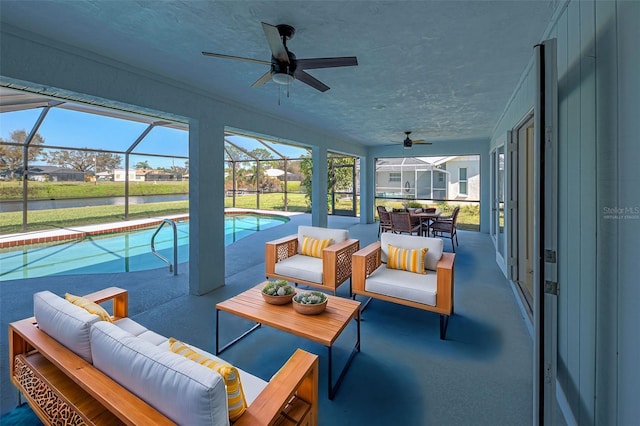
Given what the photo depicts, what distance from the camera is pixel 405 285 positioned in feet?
9.81

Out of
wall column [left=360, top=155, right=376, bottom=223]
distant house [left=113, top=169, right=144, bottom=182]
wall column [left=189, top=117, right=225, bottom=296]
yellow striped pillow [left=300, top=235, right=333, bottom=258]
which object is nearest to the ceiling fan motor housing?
wall column [left=189, top=117, right=225, bottom=296]

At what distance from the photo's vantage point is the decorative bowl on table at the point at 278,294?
2.51 m

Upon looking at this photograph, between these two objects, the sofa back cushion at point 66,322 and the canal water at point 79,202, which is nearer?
the sofa back cushion at point 66,322

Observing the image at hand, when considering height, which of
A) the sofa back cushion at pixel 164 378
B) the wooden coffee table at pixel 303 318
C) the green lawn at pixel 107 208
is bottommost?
the wooden coffee table at pixel 303 318

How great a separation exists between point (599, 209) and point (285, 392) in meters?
1.74

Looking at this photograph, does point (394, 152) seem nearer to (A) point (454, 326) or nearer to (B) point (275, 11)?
(A) point (454, 326)

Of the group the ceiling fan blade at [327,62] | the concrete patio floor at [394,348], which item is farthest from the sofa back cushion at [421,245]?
the ceiling fan blade at [327,62]

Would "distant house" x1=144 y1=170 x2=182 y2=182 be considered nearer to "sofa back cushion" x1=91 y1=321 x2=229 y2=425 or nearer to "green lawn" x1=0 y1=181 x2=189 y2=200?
"green lawn" x1=0 y1=181 x2=189 y2=200

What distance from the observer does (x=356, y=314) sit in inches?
98.2

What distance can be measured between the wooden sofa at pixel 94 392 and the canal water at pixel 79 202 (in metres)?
8.53

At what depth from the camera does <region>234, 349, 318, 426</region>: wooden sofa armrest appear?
3.84 feet

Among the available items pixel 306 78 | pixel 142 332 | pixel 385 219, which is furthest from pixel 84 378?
pixel 385 219

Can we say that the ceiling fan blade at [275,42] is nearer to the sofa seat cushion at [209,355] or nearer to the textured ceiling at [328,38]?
the textured ceiling at [328,38]

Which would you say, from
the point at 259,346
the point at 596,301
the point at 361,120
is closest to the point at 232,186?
the point at 361,120
